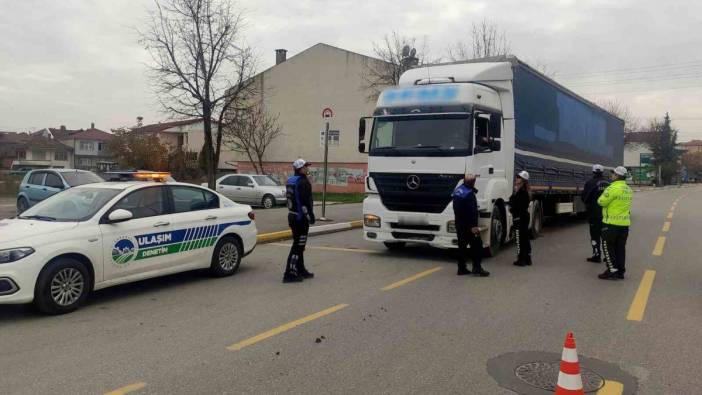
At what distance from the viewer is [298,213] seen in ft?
26.5

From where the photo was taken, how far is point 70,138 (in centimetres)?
8138

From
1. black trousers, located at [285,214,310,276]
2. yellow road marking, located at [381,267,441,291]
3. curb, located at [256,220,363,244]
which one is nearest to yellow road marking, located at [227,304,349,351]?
yellow road marking, located at [381,267,441,291]

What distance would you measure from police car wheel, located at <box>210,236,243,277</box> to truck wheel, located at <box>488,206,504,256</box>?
4498 millimetres

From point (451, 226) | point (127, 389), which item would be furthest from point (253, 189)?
point (127, 389)

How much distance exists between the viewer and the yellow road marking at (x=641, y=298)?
639cm

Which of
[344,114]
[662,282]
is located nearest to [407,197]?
[662,282]

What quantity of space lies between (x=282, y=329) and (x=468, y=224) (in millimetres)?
4082

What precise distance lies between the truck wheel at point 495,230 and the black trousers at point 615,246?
2.04 meters

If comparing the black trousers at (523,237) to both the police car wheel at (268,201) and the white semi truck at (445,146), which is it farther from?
the police car wheel at (268,201)

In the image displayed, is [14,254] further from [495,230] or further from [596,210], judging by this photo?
[596,210]

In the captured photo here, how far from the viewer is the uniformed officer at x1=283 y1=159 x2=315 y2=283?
809 centimetres

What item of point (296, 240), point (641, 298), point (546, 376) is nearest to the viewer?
point (546, 376)

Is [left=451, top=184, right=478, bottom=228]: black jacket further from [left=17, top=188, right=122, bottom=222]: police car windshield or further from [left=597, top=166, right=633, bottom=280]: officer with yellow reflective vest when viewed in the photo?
[left=17, top=188, right=122, bottom=222]: police car windshield

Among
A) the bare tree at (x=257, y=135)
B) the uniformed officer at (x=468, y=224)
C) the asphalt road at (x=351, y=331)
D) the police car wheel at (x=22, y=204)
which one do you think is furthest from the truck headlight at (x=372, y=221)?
the bare tree at (x=257, y=135)
